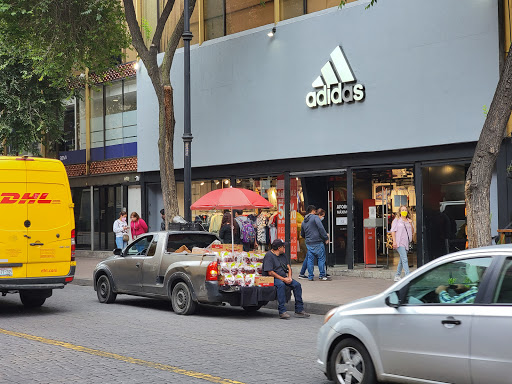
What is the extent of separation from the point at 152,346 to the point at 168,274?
380 centimetres

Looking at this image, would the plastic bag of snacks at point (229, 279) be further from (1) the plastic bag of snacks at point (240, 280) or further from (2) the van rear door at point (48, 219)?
(2) the van rear door at point (48, 219)

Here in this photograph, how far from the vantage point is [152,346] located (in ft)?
31.5

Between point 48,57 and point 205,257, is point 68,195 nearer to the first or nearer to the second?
point 205,257

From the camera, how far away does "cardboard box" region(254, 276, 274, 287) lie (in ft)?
41.5

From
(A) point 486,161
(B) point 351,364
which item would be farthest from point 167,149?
(B) point 351,364

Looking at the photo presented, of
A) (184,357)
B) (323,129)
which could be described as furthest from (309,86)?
(184,357)

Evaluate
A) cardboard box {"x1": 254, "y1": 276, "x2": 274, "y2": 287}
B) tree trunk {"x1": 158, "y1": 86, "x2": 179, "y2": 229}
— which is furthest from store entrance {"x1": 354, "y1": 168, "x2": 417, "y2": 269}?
cardboard box {"x1": 254, "y1": 276, "x2": 274, "y2": 287}

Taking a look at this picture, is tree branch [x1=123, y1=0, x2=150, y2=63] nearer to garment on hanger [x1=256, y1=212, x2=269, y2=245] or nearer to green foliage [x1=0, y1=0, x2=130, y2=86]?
green foliage [x1=0, y1=0, x2=130, y2=86]

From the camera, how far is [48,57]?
73.9 ft

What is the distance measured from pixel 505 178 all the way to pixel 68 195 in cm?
934

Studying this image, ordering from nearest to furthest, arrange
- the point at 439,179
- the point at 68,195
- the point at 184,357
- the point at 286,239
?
1. the point at 184,357
2. the point at 68,195
3. the point at 439,179
4. the point at 286,239

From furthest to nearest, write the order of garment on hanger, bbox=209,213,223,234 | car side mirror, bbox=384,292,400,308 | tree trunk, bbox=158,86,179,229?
1. garment on hanger, bbox=209,213,223,234
2. tree trunk, bbox=158,86,179,229
3. car side mirror, bbox=384,292,400,308

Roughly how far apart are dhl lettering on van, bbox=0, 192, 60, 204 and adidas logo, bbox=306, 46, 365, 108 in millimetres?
8639

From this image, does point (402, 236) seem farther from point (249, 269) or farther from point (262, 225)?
point (262, 225)
